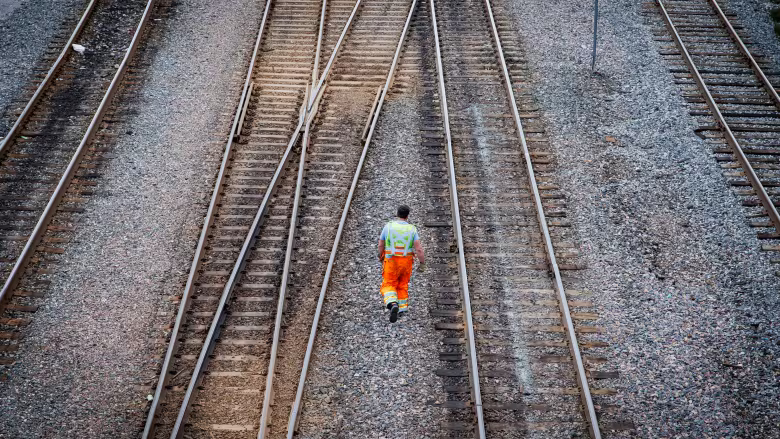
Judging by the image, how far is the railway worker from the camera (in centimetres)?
803

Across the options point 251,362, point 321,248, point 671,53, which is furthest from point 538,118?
point 251,362

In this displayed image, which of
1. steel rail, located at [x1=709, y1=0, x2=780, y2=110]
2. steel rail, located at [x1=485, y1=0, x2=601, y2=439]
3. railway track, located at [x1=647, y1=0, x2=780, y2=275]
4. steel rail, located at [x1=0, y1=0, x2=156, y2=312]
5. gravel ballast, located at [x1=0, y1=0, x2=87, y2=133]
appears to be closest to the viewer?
steel rail, located at [x1=485, y1=0, x2=601, y2=439]

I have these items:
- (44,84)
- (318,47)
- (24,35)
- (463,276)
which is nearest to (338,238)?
(463,276)

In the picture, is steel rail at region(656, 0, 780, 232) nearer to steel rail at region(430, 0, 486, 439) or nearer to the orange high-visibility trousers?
steel rail at region(430, 0, 486, 439)

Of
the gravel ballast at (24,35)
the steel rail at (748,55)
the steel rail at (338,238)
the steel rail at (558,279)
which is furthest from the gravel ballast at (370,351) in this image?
the steel rail at (748,55)

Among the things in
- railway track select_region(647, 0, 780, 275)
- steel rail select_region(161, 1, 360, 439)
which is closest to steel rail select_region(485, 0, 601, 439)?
railway track select_region(647, 0, 780, 275)

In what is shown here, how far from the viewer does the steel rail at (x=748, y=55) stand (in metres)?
12.6

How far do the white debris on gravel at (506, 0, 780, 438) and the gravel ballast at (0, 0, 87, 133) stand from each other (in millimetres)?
10227

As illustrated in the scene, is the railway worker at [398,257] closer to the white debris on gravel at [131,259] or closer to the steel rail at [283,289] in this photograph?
the steel rail at [283,289]

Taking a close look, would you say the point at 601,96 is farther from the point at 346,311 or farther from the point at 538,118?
the point at 346,311

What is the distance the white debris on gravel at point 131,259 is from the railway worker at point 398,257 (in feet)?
9.55

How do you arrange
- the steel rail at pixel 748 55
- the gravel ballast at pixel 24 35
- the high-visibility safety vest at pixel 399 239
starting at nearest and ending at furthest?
the high-visibility safety vest at pixel 399 239, the steel rail at pixel 748 55, the gravel ballast at pixel 24 35

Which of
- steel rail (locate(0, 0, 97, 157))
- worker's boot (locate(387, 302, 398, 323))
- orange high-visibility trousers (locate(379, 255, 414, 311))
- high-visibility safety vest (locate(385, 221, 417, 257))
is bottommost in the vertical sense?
worker's boot (locate(387, 302, 398, 323))

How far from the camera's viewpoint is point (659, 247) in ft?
31.8
